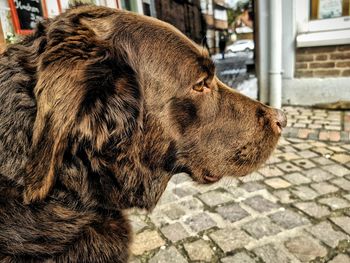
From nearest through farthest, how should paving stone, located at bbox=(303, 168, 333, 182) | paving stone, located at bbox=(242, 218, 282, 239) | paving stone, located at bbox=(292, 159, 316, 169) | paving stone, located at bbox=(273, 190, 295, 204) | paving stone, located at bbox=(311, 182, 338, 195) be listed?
paving stone, located at bbox=(242, 218, 282, 239)
paving stone, located at bbox=(273, 190, 295, 204)
paving stone, located at bbox=(311, 182, 338, 195)
paving stone, located at bbox=(303, 168, 333, 182)
paving stone, located at bbox=(292, 159, 316, 169)

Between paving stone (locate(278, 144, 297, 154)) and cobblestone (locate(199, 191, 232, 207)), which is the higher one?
cobblestone (locate(199, 191, 232, 207))

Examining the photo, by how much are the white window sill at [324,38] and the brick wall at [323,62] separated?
0.11 m

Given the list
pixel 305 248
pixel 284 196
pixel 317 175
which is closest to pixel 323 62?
pixel 317 175

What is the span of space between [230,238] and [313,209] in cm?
86

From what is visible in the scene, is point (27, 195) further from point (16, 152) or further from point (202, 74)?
point (202, 74)

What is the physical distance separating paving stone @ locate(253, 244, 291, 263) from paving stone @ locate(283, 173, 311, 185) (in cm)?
116

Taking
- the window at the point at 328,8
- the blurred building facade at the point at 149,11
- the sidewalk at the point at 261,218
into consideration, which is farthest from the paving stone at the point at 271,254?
the window at the point at 328,8

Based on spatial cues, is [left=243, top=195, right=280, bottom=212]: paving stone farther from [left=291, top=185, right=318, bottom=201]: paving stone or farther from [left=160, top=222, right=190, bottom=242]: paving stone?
[left=160, top=222, right=190, bottom=242]: paving stone

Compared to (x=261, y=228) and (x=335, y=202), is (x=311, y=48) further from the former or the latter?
(x=261, y=228)

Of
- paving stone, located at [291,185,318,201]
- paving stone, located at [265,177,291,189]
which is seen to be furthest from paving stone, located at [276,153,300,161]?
paving stone, located at [291,185,318,201]

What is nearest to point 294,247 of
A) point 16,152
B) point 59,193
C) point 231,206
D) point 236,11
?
point 231,206

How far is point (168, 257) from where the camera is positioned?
7.38 ft

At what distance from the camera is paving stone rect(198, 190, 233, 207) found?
9.70ft

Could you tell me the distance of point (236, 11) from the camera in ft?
168
